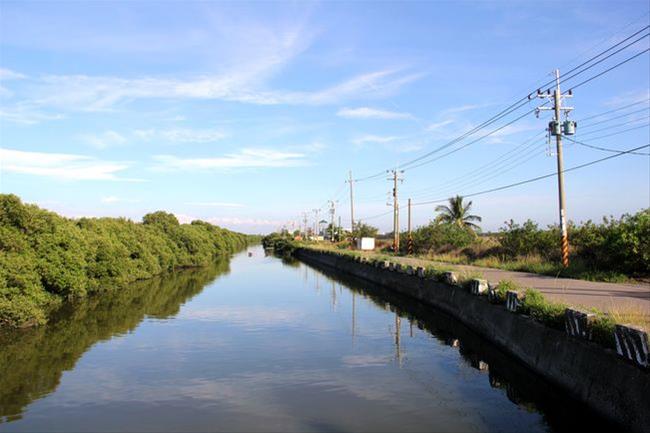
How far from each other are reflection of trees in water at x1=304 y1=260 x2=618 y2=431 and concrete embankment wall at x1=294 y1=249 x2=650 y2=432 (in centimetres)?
16

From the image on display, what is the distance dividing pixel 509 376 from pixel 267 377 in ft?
16.5

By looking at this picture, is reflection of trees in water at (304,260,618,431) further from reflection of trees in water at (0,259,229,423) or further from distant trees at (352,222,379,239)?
distant trees at (352,222,379,239)

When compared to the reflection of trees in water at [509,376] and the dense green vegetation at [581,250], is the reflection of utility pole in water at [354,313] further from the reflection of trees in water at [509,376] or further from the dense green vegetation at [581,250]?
the dense green vegetation at [581,250]

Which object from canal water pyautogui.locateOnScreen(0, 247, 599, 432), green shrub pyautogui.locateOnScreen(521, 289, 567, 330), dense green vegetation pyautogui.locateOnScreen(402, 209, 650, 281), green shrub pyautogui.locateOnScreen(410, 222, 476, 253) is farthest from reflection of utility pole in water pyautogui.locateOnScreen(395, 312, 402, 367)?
green shrub pyautogui.locateOnScreen(410, 222, 476, 253)

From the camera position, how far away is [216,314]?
21094 mm

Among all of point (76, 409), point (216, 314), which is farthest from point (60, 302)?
point (76, 409)

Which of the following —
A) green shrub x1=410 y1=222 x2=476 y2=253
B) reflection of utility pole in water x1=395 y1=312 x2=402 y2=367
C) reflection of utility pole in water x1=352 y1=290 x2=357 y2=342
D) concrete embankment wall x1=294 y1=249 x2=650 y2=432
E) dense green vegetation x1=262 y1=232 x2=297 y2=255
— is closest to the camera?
concrete embankment wall x1=294 y1=249 x2=650 y2=432

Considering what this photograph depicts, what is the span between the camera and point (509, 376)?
36.4 ft

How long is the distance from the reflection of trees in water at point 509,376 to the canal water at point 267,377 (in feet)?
0.12

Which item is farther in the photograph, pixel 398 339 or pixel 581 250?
pixel 581 250

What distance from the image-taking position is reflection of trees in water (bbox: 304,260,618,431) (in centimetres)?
835

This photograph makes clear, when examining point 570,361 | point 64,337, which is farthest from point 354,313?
point 570,361

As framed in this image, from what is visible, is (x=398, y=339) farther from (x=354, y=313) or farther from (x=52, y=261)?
(x=52, y=261)

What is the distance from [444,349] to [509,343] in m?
1.94
